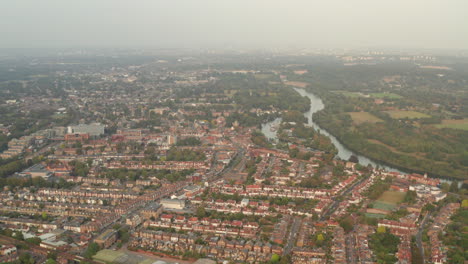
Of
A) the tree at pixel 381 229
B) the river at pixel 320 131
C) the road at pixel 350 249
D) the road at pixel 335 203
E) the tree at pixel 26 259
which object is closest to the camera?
the tree at pixel 26 259

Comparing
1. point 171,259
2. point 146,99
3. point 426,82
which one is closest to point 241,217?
point 171,259

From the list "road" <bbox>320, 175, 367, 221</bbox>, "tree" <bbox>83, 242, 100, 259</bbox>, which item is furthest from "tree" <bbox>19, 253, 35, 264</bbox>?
"road" <bbox>320, 175, 367, 221</bbox>

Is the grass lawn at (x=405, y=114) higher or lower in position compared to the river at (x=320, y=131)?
higher

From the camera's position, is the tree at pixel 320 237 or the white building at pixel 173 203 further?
the white building at pixel 173 203

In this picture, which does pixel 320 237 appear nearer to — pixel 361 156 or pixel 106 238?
pixel 106 238

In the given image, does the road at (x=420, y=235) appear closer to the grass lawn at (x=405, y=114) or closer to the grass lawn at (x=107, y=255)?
the grass lawn at (x=107, y=255)

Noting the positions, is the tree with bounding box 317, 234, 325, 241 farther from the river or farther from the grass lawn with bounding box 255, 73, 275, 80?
the grass lawn with bounding box 255, 73, 275, 80

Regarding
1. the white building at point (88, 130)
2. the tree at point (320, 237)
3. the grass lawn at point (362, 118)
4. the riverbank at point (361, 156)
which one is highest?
the white building at point (88, 130)

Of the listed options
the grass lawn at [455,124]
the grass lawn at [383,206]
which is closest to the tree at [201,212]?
the grass lawn at [383,206]
